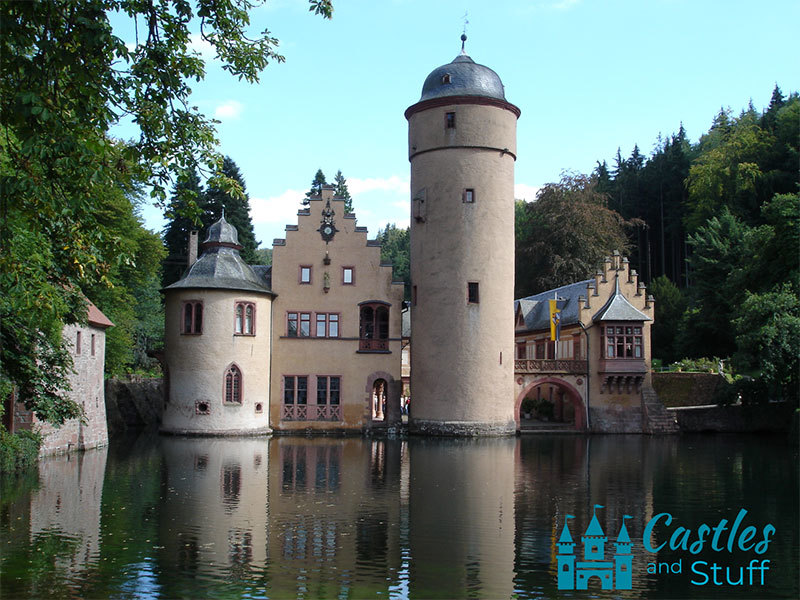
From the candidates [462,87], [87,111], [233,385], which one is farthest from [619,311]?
[87,111]

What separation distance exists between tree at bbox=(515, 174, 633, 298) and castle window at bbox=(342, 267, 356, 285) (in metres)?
22.0

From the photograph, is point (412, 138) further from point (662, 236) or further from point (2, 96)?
point (662, 236)

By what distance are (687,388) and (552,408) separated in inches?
284

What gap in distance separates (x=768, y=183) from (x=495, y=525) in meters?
43.7

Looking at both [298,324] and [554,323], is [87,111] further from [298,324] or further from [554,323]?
[554,323]

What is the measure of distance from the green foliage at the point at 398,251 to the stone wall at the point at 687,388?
32473 millimetres

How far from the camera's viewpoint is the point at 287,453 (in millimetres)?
27438

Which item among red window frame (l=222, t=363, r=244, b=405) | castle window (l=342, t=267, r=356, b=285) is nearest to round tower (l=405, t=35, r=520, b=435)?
castle window (l=342, t=267, r=356, b=285)

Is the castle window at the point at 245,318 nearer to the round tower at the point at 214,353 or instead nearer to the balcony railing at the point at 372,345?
the round tower at the point at 214,353

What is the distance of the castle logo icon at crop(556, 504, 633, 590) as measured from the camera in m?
10.6

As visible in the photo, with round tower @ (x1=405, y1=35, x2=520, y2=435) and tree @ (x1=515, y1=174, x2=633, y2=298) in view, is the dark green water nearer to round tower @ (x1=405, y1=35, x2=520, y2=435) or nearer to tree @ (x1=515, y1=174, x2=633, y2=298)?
round tower @ (x1=405, y1=35, x2=520, y2=435)

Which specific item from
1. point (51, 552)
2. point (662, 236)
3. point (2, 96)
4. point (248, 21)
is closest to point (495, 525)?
point (51, 552)

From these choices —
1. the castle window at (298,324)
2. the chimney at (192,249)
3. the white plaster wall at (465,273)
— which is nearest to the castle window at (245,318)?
the castle window at (298,324)

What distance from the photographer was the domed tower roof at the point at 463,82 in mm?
35562
